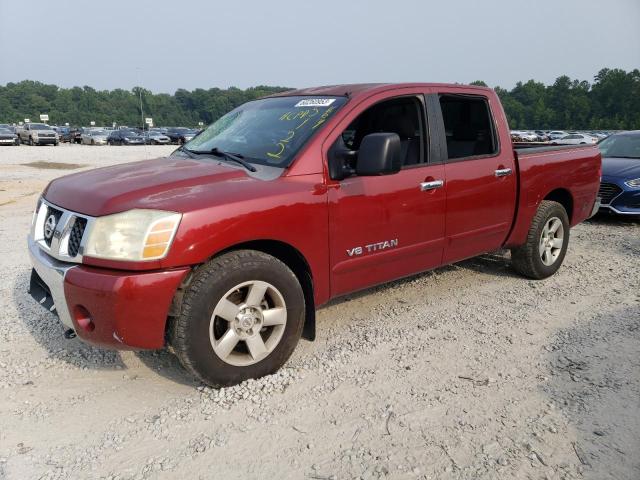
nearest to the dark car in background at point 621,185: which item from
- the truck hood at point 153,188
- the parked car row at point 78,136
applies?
the truck hood at point 153,188

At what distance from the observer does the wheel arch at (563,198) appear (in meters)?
5.22

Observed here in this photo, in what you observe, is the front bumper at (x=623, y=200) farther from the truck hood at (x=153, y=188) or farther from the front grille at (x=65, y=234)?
the front grille at (x=65, y=234)

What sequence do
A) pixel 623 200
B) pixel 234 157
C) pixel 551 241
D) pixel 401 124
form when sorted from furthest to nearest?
pixel 623 200, pixel 551 241, pixel 401 124, pixel 234 157

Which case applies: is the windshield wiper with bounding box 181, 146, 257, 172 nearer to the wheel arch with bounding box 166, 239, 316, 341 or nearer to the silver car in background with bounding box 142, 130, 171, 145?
the wheel arch with bounding box 166, 239, 316, 341

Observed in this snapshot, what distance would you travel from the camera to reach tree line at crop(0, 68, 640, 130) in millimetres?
100438

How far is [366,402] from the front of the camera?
292 cm

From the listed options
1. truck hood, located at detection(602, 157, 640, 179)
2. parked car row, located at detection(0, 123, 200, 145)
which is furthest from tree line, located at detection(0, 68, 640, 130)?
truck hood, located at detection(602, 157, 640, 179)

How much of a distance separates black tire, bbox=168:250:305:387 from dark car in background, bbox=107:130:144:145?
42362mm

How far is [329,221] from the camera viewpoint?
331 cm

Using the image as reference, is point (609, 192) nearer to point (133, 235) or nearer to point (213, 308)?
point (213, 308)

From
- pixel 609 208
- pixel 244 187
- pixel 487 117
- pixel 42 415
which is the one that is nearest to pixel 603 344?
pixel 487 117

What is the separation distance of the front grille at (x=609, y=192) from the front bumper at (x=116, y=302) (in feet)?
25.1

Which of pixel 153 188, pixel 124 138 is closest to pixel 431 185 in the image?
pixel 153 188

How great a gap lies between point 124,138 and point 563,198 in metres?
42.0
